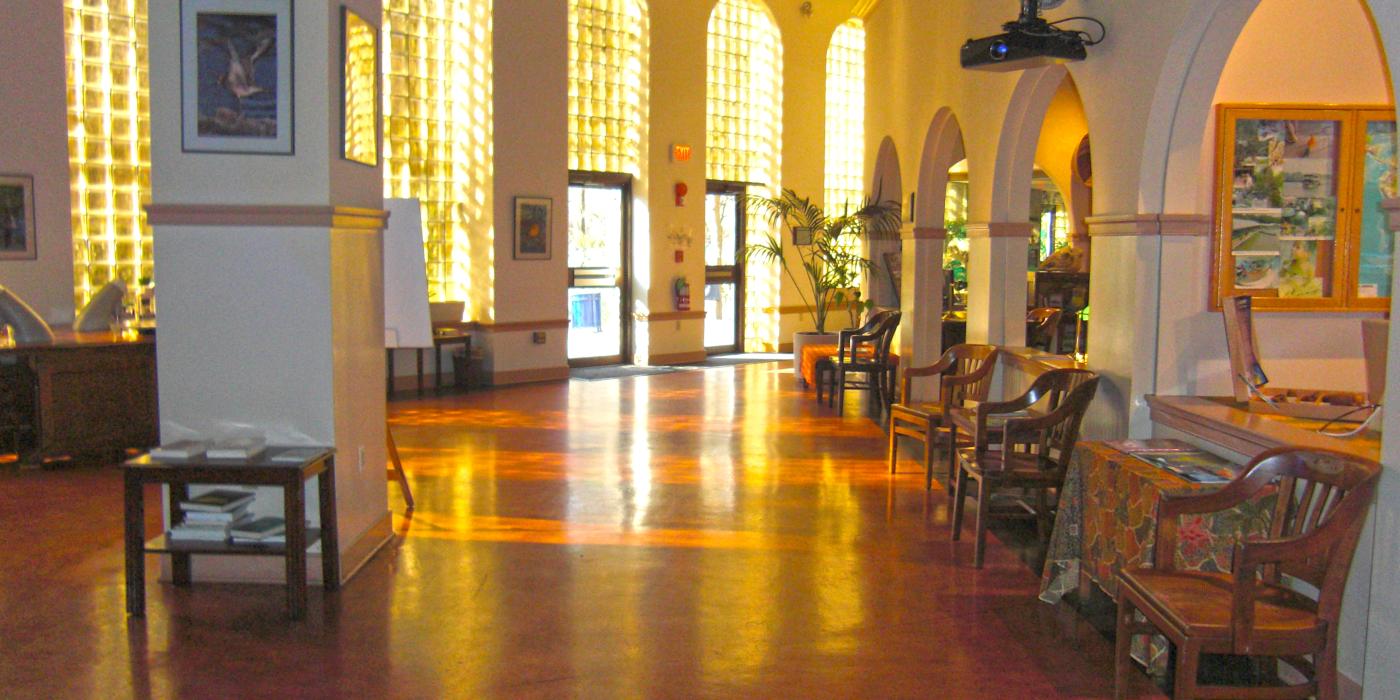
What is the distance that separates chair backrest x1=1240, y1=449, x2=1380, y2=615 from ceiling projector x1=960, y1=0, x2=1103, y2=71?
2.77 m

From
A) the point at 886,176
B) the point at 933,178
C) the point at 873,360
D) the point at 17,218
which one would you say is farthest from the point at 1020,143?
the point at 17,218

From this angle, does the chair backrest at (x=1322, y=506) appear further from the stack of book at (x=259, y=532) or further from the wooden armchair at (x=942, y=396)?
the stack of book at (x=259, y=532)

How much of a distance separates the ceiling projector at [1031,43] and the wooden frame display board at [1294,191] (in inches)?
32.5

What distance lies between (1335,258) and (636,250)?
29.1ft

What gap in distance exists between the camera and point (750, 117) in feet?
48.0

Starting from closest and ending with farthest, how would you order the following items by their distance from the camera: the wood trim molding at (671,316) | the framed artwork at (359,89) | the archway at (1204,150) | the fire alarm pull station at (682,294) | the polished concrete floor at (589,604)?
the polished concrete floor at (589,604), the framed artwork at (359,89), the archway at (1204,150), the wood trim molding at (671,316), the fire alarm pull station at (682,294)

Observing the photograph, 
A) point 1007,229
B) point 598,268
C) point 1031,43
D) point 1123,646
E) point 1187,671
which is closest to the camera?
point 1187,671

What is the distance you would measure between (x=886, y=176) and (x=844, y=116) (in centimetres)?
383

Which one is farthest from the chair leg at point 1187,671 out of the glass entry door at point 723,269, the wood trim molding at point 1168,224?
the glass entry door at point 723,269

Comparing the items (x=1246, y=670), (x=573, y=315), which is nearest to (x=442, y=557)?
(x=1246, y=670)

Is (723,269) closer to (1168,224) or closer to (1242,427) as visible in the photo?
(1168,224)

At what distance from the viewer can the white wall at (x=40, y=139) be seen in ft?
26.8

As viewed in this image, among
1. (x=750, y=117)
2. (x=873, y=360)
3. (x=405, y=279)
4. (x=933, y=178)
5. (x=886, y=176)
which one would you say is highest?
(x=750, y=117)

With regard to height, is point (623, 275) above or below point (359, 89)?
below
